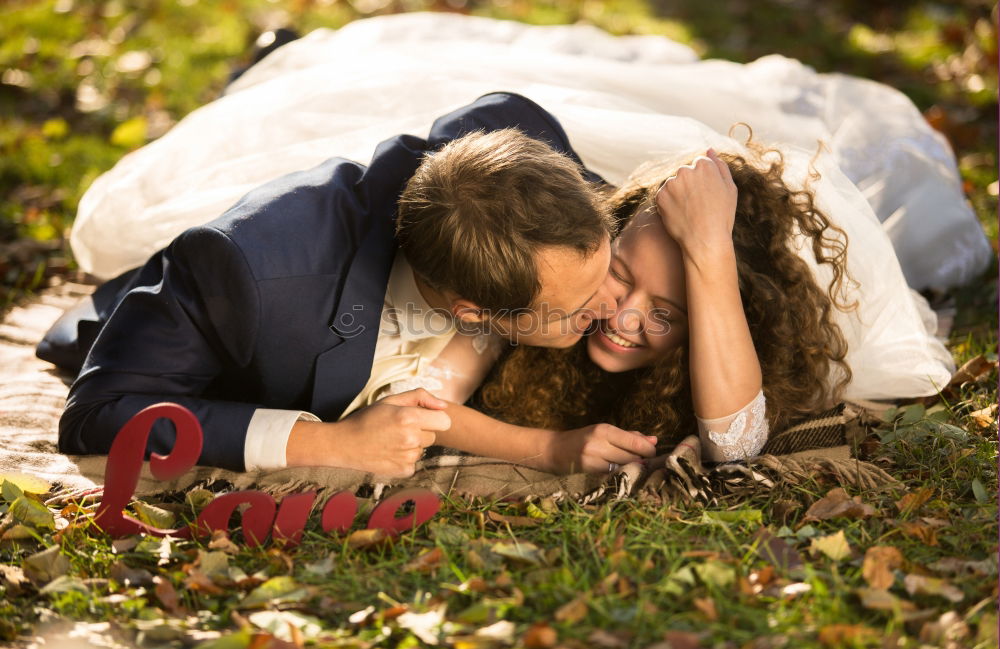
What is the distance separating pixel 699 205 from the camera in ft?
8.96

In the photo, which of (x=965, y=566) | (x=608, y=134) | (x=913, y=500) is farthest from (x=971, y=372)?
(x=608, y=134)

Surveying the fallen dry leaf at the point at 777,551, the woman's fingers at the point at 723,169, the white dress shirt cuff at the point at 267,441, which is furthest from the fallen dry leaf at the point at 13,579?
the woman's fingers at the point at 723,169

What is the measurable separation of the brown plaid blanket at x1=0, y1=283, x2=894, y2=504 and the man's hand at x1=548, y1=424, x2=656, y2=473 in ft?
0.16

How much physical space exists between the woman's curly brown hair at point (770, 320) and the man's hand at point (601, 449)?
0.23 meters

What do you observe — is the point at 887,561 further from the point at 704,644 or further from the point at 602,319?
the point at 602,319

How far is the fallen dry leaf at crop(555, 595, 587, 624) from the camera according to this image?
1.90 metres

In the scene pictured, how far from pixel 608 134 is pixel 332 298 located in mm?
1302

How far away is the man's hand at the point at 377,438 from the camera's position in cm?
255

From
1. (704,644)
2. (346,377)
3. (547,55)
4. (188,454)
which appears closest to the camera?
(704,644)

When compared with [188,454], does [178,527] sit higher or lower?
lower

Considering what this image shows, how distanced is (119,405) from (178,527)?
381 millimetres

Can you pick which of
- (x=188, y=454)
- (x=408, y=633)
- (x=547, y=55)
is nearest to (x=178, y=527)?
(x=188, y=454)

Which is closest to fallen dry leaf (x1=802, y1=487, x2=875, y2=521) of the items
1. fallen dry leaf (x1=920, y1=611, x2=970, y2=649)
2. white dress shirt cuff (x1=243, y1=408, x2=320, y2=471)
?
fallen dry leaf (x1=920, y1=611, x2=970, y2=649)

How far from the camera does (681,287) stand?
2.82m
